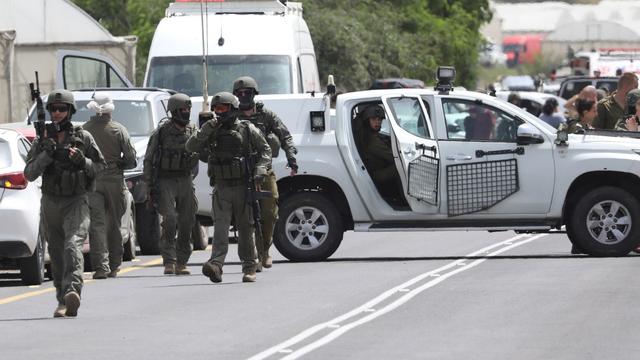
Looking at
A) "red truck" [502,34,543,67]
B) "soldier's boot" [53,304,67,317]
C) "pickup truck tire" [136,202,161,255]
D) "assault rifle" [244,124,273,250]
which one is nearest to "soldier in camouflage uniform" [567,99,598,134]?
"pickup truck tire" [136,202,161,255]

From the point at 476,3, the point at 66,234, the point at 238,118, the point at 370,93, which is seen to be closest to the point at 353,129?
the point at 370,93

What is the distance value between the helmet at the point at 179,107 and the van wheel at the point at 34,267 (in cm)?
181

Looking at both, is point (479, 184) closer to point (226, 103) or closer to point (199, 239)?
point (226, 103)

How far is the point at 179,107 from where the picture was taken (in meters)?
18.6

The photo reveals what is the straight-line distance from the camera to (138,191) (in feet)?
70.3

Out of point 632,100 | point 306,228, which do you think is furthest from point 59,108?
point 632,100

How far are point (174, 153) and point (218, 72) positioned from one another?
27.0 ft

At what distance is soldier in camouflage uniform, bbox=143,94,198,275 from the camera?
18.7m

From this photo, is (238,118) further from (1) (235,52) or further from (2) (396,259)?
(1) (235,52)

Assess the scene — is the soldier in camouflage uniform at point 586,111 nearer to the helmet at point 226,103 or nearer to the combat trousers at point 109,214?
the combat trousers at point 109,214

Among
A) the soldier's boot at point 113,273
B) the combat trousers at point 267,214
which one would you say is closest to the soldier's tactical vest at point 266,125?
the combat trousers at point 267,214

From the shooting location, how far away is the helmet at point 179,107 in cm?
1858

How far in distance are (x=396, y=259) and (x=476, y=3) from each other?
6145 centimetres

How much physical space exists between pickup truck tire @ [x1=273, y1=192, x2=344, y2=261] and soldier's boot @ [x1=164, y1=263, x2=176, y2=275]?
1.40 m
